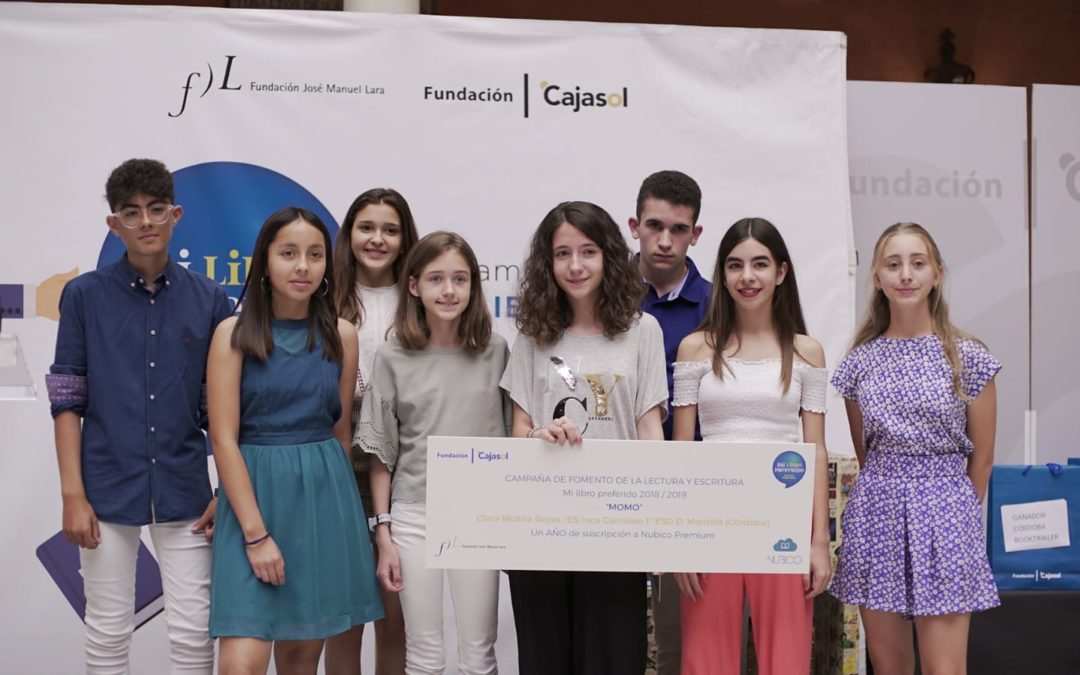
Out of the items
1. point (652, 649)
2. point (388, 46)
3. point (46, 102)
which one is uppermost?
point (388, 46)

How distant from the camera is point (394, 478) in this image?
9.05ft

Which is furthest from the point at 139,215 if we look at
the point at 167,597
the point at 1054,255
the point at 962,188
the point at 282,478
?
the point at 1054,255

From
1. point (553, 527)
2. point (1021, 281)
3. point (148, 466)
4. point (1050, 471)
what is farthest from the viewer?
point (1021, 281)

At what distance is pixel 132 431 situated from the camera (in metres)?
2.66

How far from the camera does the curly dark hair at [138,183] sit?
2.71m

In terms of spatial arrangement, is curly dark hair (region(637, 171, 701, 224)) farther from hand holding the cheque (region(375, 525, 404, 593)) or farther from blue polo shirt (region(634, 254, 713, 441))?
hand holding the cheque (region(375, 525, 404, 593))

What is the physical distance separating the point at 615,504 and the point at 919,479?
889 millimetres

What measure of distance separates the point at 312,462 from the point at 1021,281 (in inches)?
142

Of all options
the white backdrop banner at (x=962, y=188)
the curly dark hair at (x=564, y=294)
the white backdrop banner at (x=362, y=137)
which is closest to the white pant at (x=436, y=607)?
the curly dark hair at (x=564, y=294)

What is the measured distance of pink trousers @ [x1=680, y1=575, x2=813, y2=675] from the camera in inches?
103

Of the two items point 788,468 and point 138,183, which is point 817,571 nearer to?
point 788,468

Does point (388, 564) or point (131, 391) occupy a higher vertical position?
point (131, 391)

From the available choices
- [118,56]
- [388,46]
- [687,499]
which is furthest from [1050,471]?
[118,56]

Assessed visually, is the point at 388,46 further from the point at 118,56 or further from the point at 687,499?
the point at 687,499
